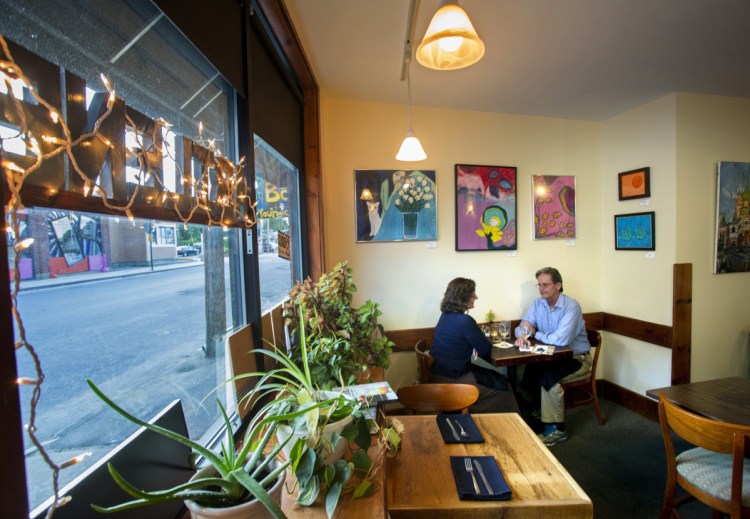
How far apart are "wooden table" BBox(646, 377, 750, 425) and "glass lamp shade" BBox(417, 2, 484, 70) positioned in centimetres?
210

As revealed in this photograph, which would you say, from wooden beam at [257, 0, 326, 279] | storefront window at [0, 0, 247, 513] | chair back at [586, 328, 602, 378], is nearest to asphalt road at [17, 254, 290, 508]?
storefront window at [0, 0, 247, 513]

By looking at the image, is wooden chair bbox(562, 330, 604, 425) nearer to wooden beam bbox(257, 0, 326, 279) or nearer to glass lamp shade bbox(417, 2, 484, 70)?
wooden beam bbox(257, 0, 326, 279)

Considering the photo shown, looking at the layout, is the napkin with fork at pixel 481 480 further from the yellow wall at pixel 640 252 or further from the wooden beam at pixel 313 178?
the yellow wall at pixel 640 252

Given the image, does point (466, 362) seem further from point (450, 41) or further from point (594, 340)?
point (450, 41)

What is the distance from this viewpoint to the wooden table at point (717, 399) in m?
1.66

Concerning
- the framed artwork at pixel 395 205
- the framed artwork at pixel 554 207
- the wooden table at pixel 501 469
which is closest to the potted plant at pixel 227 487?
the wooden table at pixel 501 469

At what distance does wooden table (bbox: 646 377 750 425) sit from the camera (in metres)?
1.66

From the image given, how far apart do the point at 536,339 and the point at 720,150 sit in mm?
2355

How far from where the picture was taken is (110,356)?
79 centimetres

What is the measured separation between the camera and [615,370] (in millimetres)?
3451

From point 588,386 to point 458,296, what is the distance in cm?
190

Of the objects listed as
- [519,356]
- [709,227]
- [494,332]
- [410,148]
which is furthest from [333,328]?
[709,227]

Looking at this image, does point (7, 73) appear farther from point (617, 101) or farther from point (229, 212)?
point (617, 101)

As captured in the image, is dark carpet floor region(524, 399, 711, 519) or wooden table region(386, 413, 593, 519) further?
dark carpet floor region(524, 399, 711, 519)
